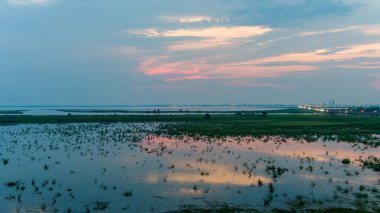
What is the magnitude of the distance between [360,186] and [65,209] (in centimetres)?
1487

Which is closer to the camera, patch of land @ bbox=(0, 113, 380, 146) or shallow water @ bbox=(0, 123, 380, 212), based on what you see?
shallow water @ bbox=(0, 123, 380, 212)

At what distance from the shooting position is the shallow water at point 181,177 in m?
16.5

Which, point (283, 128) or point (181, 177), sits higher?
point (283, 128)

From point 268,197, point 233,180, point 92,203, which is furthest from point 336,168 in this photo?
point 92,203

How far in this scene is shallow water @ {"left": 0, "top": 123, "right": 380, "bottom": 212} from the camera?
16.5 metres

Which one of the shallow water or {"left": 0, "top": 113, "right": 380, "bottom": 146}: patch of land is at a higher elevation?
{"left": 0, "top": 113, "right": 380, "bottom": 146}: patch of land

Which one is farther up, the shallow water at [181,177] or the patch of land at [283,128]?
the patch of land at [283,128]

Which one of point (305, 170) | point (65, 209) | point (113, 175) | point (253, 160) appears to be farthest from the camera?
point (253, 160)

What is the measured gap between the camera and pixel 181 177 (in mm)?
22141

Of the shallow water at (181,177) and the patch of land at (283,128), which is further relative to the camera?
the patch of land at (283,128)

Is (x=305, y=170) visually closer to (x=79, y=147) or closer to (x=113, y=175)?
(x=113, y=175)

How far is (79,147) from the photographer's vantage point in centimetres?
3628

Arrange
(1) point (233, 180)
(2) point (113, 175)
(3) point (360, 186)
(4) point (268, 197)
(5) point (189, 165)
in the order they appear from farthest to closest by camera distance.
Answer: (5) point (189, 165), (2) point (113, 175), (1) point (233, 180), (3) point (360, 186), (4) point (268, 197)

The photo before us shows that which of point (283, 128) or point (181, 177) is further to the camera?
point (283, 128)
